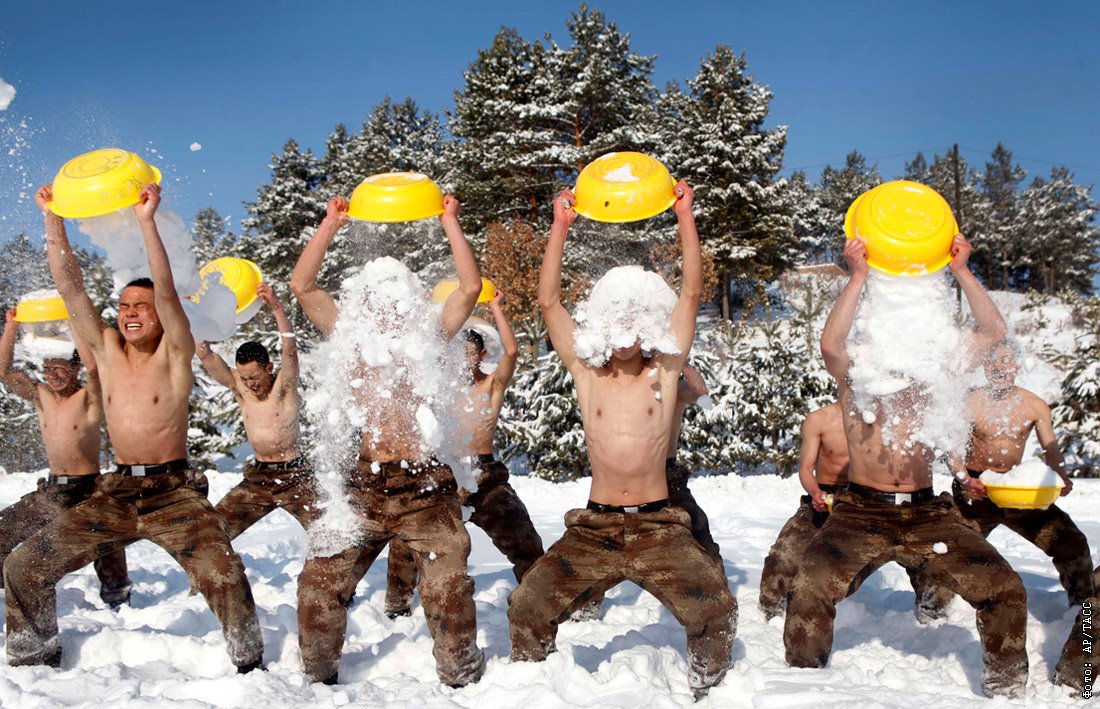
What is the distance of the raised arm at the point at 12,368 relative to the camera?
233 inches

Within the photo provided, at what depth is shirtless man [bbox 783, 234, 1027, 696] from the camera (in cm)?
372

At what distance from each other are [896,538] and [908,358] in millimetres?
870

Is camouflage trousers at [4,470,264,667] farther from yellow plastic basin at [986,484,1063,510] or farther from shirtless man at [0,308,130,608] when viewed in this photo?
yellow plastic basin at [986,484,1063,510]

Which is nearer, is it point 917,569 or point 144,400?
point 917,569

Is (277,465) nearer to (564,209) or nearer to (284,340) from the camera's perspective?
(284,340)

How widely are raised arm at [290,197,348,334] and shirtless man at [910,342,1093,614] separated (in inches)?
140

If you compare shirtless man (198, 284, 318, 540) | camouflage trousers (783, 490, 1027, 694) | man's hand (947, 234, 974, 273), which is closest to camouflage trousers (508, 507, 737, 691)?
camouflage trousers (783, 490, 1027, 694)

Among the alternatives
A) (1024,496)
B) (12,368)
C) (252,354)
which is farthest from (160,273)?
(1024,496)

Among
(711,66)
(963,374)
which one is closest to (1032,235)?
(711,66)

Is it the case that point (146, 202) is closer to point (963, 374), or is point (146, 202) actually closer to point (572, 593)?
point (572, 593)

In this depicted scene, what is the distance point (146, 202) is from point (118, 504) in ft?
5.01

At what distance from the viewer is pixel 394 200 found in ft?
13.7

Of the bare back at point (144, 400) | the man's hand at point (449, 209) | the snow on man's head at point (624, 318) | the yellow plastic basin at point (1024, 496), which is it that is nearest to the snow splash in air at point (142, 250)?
the bare back at point (144, 400)

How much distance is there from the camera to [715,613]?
3.69 metres
